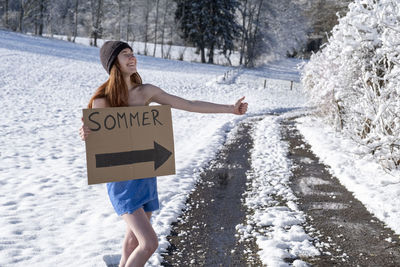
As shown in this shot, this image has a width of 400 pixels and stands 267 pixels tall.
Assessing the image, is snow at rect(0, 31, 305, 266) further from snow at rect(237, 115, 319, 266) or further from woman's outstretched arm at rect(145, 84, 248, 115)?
woman's outstretched arm at rect(145, 84, 248, 115)

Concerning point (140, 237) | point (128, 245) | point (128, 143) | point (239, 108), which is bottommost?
point (128, 245)

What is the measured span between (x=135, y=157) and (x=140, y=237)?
1.92 feet

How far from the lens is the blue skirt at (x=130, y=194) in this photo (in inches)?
106

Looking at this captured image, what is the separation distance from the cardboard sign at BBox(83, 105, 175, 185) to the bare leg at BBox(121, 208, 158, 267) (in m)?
0.29

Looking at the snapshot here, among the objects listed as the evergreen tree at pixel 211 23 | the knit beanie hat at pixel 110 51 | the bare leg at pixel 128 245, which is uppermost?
the evergreen tree at pixel 211 23

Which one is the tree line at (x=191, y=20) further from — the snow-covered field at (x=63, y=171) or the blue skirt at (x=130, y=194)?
the blue skirt at (x=130, y=194)

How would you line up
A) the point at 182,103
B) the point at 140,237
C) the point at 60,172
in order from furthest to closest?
the point at 60,172 < the point at 182,103 < the point at 140,237

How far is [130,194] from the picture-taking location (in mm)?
2725

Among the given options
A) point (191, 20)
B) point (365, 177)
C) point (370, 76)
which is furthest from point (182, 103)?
point (191, 20)

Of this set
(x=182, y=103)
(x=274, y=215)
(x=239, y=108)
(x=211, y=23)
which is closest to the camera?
(x=182, y=103)

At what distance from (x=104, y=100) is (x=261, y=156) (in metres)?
7.35

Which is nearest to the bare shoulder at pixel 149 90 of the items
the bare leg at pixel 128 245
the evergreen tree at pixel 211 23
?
the bare leg at pixel 128 245

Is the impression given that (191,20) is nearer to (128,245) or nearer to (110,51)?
(110,51)

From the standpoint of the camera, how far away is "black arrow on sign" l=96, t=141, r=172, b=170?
2680mm
